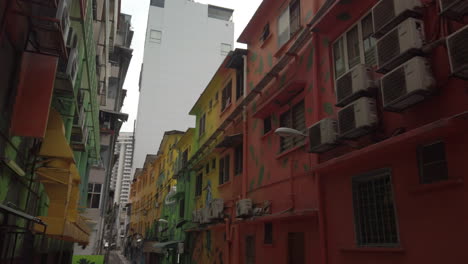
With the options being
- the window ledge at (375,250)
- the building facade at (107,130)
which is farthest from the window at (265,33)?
the building facade at (107,130)

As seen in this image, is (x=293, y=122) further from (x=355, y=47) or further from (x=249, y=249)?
(x=249, y=249)

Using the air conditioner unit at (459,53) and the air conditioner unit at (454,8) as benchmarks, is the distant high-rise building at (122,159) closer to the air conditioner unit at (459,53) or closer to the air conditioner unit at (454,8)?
the air conditioner unit at (454,8)

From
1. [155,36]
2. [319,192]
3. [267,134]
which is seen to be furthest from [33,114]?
[155,36]

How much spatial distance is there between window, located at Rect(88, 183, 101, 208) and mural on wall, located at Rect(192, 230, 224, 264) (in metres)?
11.8

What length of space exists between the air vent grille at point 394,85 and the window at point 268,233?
21.2ft

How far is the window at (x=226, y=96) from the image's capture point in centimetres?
1856

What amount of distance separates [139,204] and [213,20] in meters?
26.9

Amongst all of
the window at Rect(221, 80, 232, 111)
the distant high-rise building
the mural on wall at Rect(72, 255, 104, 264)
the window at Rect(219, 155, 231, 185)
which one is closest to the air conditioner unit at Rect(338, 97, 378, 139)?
the window at Rect(219, 155, 231, 185)

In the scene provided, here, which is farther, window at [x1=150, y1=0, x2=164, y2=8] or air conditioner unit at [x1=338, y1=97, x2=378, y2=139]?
window at [x1=150, y1=0, x2=164, y2=8]

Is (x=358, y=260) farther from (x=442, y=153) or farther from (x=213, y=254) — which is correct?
(x=213, y=254)

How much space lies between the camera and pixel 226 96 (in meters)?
19.1

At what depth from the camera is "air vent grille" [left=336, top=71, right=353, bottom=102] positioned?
7582mm

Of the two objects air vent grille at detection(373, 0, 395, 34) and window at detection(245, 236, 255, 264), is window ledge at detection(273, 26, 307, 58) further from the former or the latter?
window at detection(245, 236, 255, 264)

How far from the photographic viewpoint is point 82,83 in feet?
44.7
